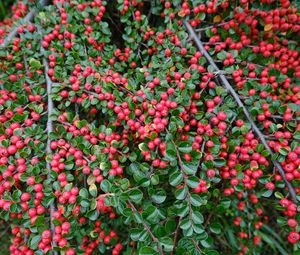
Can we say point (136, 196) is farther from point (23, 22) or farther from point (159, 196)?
point (23, 22)

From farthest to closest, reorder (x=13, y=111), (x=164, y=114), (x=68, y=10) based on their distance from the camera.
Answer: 1. (x=68, y=10)
2. (x=13, y=111)
3. (x=164, y=114)

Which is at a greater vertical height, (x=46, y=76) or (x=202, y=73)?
(x=46, y=76)

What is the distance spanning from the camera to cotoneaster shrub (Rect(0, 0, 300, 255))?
1674mm

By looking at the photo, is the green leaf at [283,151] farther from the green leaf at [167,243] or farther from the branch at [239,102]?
the green leaf at [167,243]

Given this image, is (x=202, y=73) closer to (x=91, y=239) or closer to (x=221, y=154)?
(x=221, y=154)

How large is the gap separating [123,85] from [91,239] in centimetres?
111

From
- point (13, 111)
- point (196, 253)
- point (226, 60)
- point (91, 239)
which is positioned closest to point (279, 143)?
point (226, 60)

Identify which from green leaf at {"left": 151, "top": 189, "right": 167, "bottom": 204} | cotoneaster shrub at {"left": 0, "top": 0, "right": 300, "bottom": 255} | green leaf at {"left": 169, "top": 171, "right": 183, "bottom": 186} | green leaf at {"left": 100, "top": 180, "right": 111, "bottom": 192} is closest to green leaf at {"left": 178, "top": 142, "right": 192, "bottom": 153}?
cotoneaster shrub at {"left": 0, "top": 0, "right": 300, "bottom": 255}

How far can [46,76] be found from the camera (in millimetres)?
2082

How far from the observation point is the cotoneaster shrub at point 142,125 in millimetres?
1674

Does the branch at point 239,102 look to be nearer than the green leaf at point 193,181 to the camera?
No

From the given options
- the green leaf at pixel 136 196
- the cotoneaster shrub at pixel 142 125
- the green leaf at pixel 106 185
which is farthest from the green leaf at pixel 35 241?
the green leaf at pixel 136 196

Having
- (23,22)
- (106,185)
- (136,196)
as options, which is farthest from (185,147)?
(23,22)

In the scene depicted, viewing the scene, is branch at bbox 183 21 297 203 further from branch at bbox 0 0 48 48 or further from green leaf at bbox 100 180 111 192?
branch at bbox 0 0 48 48
